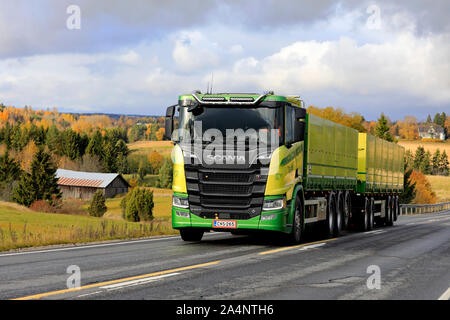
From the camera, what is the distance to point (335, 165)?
19812 mm

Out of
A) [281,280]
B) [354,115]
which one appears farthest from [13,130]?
[281,280]

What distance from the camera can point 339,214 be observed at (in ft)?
67.7

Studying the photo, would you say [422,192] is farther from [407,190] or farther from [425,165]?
[425,165]

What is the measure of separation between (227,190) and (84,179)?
111m

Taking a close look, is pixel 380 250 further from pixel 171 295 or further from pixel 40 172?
pixel 40 172

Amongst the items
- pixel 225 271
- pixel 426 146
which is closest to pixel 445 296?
pixel 225 271

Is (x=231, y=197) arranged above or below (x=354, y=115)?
below

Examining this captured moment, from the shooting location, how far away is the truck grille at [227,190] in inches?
552

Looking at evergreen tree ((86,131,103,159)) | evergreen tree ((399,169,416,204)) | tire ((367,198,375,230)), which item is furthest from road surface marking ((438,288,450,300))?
evergreen tree ((86,131,103,159))

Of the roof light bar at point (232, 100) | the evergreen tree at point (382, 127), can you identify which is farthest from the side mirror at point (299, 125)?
the evergreen tree at point (382, 127)

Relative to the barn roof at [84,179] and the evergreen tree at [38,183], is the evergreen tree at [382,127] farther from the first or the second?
the evergreen tree at [38,183]
